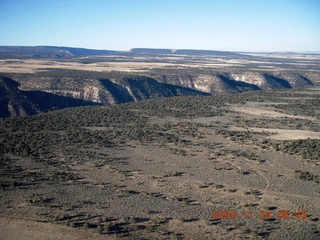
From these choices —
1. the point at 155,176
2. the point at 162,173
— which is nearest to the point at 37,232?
the point at 155,176

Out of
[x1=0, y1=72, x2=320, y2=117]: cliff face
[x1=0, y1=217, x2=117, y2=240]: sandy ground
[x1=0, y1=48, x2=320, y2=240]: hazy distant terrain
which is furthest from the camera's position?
[x1=0, y1=72, x2=320, y2=117]: cliff face

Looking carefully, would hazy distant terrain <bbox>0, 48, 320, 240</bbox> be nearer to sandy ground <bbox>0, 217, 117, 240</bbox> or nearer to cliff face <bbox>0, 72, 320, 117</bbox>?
sandy ground <bbox>0, 217, 117, 240</bbox>

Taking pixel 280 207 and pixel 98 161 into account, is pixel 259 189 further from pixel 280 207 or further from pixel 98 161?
pixel 98 161

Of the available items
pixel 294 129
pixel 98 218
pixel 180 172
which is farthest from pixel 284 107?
pixel 98 218
